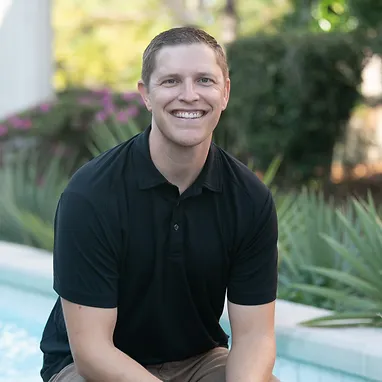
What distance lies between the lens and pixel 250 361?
260cm

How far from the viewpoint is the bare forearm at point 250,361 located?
258 centimetres

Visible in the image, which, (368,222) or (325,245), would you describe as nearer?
(368,222)

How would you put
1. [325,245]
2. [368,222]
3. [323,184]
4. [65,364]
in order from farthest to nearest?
[323,184] < [325,245] < [368,222] < [65,364]

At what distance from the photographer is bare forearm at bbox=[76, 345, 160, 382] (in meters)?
2.42

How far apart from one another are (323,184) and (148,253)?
6504 mm

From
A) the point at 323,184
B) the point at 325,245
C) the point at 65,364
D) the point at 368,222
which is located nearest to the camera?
the point at 65,364

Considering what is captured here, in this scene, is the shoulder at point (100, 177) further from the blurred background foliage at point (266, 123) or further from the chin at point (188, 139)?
the blurred background foliage at point (266, 123)

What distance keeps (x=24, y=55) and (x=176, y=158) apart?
7611 mm

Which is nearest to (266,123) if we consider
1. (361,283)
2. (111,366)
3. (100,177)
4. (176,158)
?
(361,283)

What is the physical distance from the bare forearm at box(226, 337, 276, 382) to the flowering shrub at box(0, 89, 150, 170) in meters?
5.93

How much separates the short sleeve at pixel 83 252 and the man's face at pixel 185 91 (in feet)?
1.05

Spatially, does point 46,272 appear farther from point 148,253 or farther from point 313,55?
point 313,55

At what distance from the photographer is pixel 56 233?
2506mm

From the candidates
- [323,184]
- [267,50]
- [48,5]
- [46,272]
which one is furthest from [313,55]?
[46,272]
